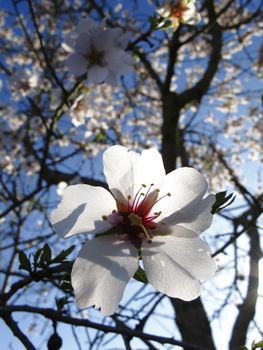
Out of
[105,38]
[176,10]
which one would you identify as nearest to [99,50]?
[105,38]

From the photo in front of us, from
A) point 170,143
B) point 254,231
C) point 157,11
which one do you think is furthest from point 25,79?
point 254,231

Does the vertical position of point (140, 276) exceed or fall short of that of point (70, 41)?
it falls short

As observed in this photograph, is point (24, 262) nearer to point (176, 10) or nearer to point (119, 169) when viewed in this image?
point (119, 169)

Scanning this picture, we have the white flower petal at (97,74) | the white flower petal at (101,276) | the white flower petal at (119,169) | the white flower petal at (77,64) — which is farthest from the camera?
the white flower petal at (77,64)

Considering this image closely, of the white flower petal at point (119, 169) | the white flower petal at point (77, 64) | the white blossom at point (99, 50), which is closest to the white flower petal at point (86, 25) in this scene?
the white blossom at point (99, 50)

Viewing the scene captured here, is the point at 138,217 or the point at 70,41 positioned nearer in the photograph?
the point at 138,217

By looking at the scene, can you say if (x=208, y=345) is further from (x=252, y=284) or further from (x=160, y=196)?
(x=160, y=196)

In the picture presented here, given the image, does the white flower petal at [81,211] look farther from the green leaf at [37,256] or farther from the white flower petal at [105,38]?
the white flower petal at [105,38]

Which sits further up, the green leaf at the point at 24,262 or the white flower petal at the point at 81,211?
the white flower petal at the point at 81,211
